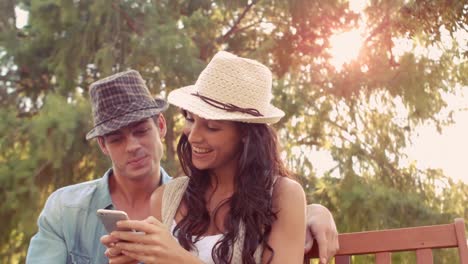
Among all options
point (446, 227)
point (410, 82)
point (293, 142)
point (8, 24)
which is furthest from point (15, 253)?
point (446, 227)

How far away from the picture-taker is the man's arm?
254 cm

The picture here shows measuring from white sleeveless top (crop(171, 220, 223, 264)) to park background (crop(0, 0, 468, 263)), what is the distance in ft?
14.8

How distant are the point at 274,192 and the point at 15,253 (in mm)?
5532

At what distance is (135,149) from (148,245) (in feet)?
2.65

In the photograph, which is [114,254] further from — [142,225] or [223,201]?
[223,201]

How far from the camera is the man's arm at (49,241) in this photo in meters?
2.54

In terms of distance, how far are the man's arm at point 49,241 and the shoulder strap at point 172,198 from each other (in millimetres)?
472

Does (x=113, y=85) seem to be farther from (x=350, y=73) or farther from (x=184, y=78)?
(x=350, y=73)

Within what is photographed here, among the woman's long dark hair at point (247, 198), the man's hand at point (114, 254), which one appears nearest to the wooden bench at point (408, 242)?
the woman's long dark hair at point (247, 198)

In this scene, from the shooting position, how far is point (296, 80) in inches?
310

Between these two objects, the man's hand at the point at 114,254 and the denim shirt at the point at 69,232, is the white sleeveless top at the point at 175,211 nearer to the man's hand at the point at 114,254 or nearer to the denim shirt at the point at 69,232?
the man's hand at the point at 114,254

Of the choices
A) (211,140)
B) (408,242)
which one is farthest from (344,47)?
(408,242)

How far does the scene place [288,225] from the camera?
213 cm

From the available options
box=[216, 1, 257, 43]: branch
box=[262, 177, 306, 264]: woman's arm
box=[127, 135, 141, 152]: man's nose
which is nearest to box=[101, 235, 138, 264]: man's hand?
box=[262, 177, 306, 264]: woman's arm
